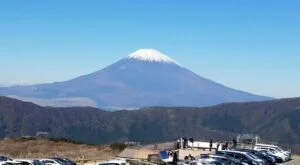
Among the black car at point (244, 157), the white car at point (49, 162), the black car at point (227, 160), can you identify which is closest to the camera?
the black car at point (227, 160)

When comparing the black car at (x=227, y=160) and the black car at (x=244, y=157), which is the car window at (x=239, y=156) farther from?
the black car at (x=227, y=160)

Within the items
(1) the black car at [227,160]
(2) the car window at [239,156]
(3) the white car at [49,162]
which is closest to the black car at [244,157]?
(2) the car window at [239,156]

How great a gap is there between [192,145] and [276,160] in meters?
9.46

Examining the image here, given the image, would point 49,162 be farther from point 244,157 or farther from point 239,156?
point 244,157

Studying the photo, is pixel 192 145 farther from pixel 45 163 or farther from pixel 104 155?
pixel 45 163

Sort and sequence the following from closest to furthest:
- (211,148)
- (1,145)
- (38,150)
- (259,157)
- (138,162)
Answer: (138,162) < (259,157) < (211,148) < (38,150) < (1,145)

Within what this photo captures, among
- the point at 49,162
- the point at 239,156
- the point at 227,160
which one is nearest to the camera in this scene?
the point at 227,160

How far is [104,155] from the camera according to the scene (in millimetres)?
69250

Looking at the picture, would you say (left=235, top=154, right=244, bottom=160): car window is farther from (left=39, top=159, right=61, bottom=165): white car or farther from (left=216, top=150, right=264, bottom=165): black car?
(left=39, top=159, right=61, bottom=165): white car

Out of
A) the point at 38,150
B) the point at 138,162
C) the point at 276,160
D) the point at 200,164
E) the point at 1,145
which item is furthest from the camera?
the point at 1,145

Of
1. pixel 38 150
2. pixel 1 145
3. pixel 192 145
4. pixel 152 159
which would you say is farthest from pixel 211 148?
pixel 1 145

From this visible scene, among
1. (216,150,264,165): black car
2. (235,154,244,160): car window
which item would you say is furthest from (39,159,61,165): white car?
(235,154,244,160): car window

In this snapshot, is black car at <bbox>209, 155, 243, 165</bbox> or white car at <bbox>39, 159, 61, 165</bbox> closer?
black car at <bbox>209, 155, 243, 165</bbox>

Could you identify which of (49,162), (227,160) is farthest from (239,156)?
(49,162)
